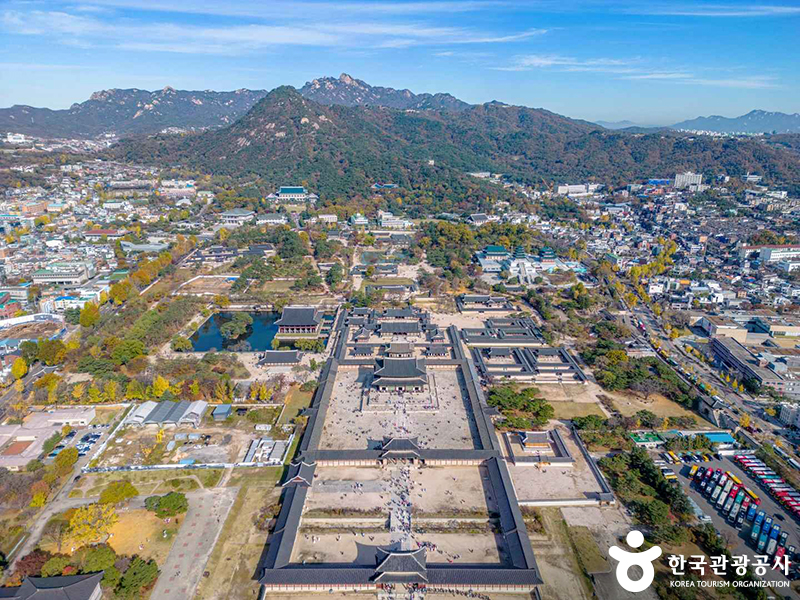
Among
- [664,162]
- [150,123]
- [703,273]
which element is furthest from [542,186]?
[150,123]

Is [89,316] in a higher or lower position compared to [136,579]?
higher

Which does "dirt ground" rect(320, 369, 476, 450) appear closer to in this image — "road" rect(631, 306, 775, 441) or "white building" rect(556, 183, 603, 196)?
"road" rect(631, 306, 775, 441)

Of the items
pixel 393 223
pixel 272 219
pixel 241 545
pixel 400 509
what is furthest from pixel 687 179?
pixel 241 545

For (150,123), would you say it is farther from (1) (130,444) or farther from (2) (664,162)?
(1) (130,444)

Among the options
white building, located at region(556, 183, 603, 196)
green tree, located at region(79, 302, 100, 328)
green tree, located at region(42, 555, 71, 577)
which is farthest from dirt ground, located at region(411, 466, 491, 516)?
white building, located at region(556, 183, 603, 196)

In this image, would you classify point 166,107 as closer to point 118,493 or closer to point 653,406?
point 118,493
